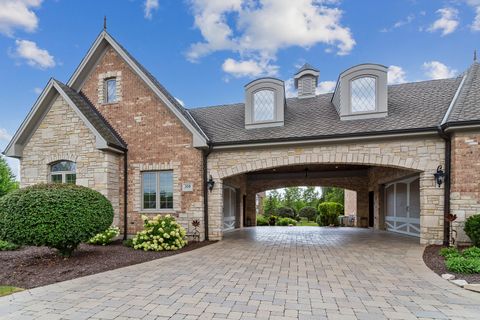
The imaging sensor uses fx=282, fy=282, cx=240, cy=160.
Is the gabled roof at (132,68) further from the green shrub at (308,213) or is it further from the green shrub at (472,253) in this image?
the green shrub at (308,213)

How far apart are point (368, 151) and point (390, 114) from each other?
5.90 ft

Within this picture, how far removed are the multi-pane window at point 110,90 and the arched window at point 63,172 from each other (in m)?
2.93

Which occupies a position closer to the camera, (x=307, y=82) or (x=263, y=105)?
(x=263, y=105)

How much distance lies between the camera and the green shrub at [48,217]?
6.66 metres

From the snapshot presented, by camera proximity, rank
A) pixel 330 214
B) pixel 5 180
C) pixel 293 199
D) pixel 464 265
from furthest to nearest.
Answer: pixel 293 199 < pixel 5 180 < pixel 330 214 < pixel 464 265

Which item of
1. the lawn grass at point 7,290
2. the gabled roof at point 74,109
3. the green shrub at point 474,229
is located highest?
the gabled roof at point 74,109

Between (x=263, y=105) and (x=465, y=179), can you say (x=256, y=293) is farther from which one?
(x=263, y=105)

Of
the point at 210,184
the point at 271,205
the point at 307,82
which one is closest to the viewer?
the point at 210,184

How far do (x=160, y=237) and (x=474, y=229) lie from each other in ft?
28.7

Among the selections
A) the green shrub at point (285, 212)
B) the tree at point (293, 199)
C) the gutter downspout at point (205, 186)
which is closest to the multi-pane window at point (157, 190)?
the gutter downspout at point (205, 186)

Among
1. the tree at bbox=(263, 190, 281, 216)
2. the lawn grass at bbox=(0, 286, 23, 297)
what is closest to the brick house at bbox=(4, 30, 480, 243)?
the lawn grass at bbox=(0, 286, 23, 297)

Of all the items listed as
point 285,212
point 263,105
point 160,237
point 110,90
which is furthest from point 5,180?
point 263,105

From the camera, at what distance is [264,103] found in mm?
11281

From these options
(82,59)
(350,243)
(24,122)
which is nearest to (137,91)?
(82,59)
